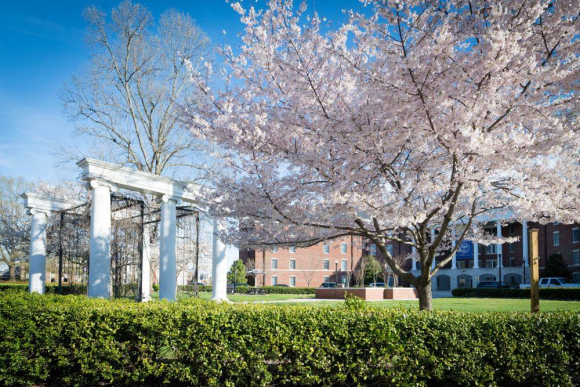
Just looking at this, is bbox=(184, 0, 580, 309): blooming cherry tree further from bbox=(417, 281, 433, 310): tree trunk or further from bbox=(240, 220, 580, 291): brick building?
bbox=(240, 220, 580, 291): brick building

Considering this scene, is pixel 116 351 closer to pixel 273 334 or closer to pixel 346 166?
pixel 273 334

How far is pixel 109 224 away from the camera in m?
13.2

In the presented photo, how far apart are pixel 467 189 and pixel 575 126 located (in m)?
1.59

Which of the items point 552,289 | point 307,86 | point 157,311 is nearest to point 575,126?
point 307,86

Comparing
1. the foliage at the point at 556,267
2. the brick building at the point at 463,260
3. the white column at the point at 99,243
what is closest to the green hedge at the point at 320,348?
the white column at the point at 99,243

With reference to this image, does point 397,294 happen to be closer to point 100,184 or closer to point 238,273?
point 100,184

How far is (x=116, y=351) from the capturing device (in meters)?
5.96

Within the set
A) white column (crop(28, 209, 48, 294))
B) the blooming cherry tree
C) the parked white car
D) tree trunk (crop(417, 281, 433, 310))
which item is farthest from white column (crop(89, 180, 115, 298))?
the parked white car

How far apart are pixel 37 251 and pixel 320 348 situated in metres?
16.4

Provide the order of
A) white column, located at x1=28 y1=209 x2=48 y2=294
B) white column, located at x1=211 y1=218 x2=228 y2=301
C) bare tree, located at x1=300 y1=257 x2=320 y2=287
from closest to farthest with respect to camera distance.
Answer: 1. white column, located at x1=211 y1=218 x2=228 y2=301
2. white column, located at x1=28 y1=209 x2=48 y2=294
3. bare tree, located at x1=300 y1=257 x2=320 y2=287

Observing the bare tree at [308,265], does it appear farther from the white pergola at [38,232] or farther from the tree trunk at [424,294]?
the tree trunk at [424,294]

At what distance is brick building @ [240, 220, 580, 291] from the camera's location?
39062 millimetres

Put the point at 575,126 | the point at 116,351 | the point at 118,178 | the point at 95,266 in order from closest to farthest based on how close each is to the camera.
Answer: the point at 575,126 < the point at 116,351 < the point at 95,266 < the point at 118,178

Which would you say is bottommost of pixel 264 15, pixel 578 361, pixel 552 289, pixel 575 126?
pixel 552 289
